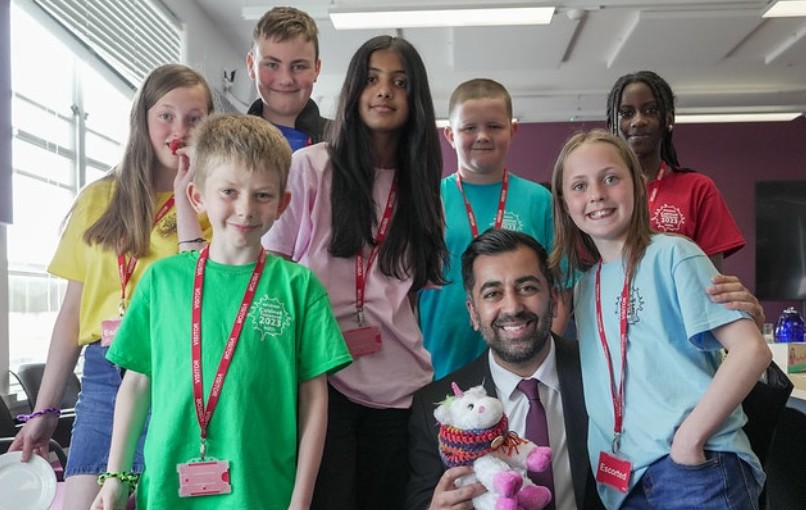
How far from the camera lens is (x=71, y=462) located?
6.42 ft

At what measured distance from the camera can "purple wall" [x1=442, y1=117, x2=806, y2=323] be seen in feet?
32.6

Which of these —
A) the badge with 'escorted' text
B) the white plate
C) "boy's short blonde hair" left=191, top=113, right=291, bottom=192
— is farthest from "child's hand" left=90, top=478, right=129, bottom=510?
the badge with 'escorted' text

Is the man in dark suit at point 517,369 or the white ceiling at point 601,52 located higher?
the white ceiling at point 601,52

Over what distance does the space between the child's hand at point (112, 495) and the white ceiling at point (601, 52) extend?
485cm

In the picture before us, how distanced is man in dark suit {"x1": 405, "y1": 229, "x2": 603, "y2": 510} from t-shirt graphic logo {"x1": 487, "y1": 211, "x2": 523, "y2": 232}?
45cm

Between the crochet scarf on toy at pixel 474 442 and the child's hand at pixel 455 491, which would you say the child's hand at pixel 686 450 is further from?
the child's hand at pixel 455 491

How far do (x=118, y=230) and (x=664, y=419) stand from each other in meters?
1.49

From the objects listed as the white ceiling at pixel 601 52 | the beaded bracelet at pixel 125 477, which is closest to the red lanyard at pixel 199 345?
the beaded bracelet at pixel 125 477

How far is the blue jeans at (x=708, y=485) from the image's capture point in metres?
1.72

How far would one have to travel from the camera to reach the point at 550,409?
205cm

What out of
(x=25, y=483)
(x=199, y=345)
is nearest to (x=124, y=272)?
(x=199, y=345)

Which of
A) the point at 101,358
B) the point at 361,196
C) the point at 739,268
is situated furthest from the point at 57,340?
the point at 739,268

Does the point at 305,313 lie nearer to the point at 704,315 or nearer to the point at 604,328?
the point at 604,328

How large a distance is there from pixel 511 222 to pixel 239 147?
1.22 metres
